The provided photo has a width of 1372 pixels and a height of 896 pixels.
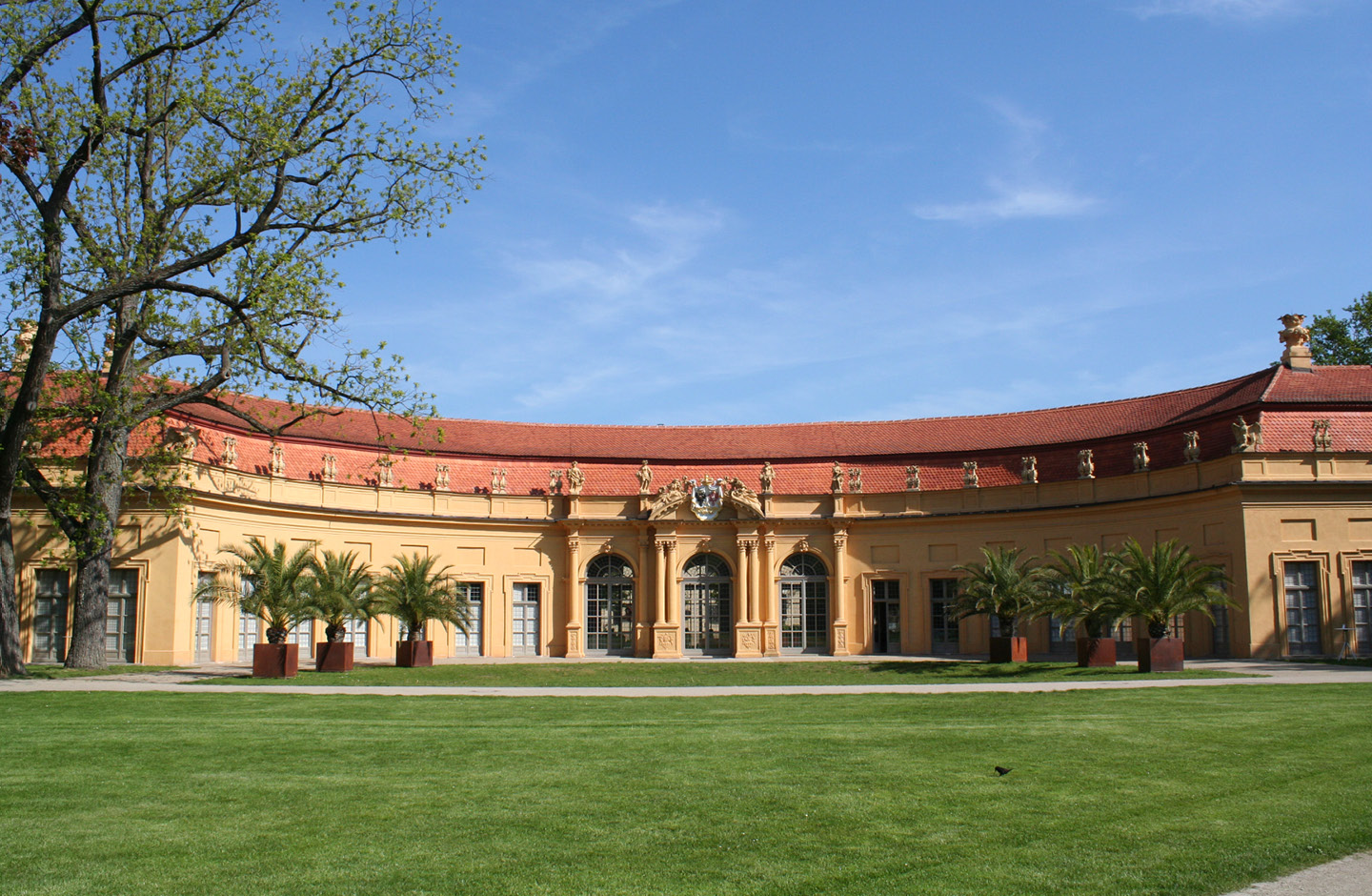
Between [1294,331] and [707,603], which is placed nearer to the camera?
[1294,331]

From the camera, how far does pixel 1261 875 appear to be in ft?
24.8

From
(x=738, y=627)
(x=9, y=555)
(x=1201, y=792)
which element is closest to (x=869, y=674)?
(x=738, y=627)

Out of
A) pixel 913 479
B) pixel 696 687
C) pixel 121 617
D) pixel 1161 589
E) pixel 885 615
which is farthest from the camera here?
pixel 885 615

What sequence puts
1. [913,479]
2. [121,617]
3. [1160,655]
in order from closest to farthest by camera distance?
[1160,655], [121,617], [913,479]

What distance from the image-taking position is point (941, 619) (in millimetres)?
39969

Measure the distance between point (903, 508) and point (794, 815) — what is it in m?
32.3

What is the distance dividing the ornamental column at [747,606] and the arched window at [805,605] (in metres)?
1.23

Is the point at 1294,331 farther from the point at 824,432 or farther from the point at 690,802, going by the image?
the point at 690,802

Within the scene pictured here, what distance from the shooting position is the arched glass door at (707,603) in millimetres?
42125

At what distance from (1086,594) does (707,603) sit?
59.3 feet

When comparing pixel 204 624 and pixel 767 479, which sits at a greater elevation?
pixel 767 479

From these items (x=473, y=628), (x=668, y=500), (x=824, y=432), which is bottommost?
(x=473, y=628)

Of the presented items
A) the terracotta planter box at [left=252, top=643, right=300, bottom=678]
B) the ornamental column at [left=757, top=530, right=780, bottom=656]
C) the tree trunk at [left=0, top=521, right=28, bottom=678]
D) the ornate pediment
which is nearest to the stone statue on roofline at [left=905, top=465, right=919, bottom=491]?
the ornamental column at [left=757, top=530, right=780, bottom=656]

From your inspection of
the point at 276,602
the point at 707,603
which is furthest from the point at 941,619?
the point at 276,602
